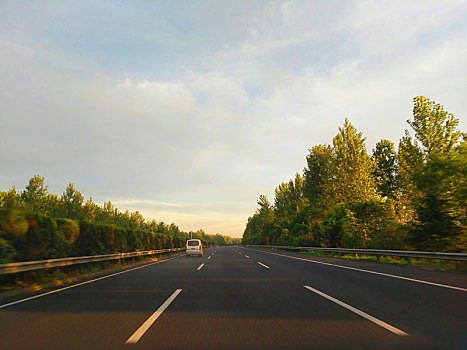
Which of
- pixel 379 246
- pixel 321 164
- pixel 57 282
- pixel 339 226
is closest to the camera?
pixel 57 282

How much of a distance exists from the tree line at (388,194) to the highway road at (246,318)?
10512mm

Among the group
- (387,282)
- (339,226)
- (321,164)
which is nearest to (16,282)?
(387,282)

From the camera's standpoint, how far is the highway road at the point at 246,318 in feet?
13.8

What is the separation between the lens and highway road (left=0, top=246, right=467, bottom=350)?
4.20 meters

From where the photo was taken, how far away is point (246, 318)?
5430 millimetres

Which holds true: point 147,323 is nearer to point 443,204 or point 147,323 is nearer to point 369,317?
point 369,317

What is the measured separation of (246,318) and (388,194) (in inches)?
2131

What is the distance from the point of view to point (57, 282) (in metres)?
10.6

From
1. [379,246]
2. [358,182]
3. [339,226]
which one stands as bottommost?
[379,246]

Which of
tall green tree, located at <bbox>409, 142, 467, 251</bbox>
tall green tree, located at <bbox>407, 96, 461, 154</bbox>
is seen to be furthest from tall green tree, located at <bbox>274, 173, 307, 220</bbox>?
tall green tree, located at <bbox>409, 142, 467, 251</bbox>

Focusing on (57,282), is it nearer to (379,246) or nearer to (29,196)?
(379,246)

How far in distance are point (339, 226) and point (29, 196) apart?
57.0m

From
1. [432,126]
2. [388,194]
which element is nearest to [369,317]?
[432,126]

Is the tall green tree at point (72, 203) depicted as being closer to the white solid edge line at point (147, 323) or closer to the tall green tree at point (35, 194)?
the tall green tree at point (35, 194)
